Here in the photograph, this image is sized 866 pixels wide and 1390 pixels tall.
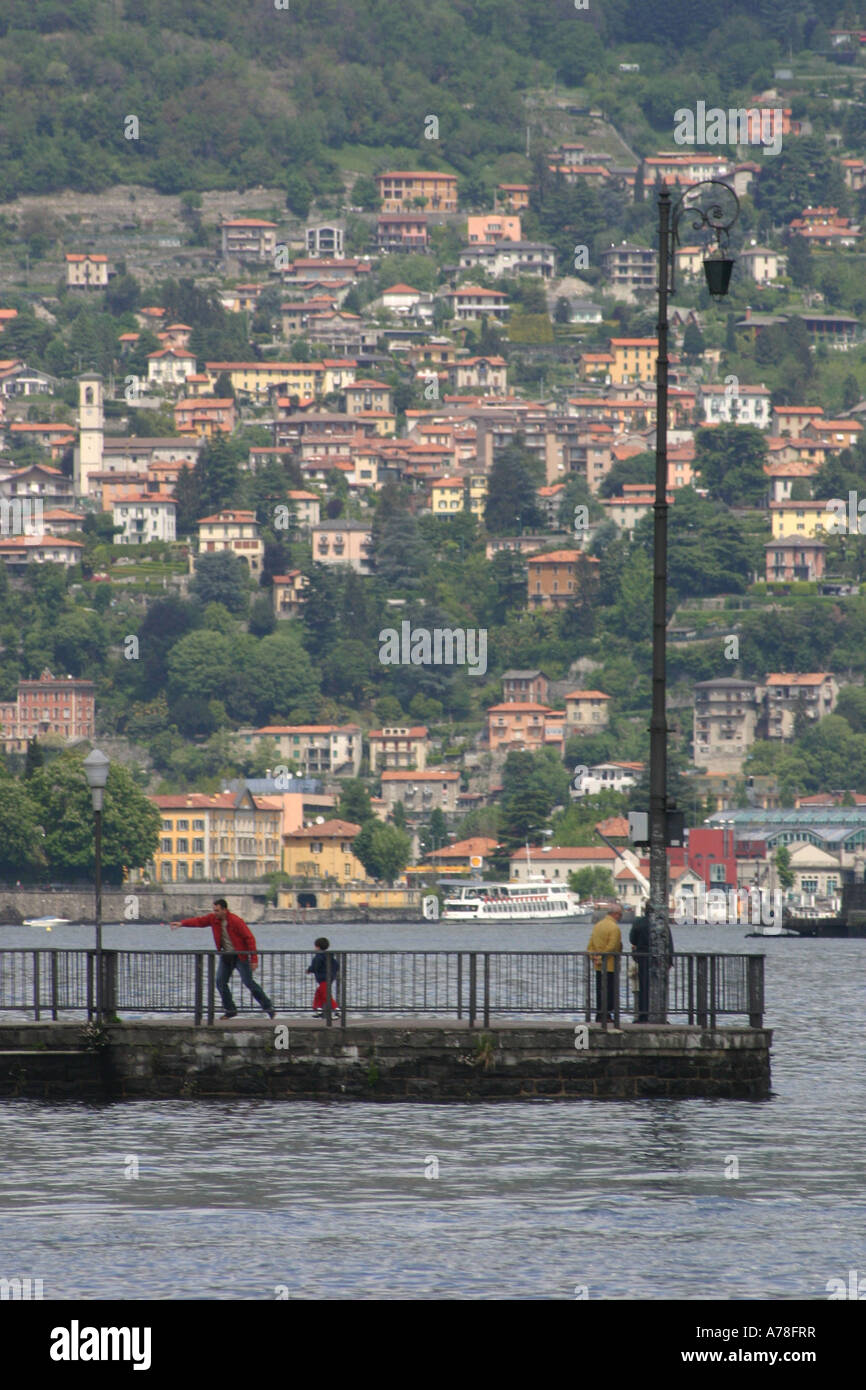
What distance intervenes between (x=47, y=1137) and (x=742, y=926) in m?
163

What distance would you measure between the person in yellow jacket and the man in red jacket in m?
3.69

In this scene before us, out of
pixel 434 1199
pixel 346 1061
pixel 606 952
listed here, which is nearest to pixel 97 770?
pixel 346 1061

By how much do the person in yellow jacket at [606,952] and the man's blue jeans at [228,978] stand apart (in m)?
3.70

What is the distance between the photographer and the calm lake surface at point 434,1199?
22.7 meters

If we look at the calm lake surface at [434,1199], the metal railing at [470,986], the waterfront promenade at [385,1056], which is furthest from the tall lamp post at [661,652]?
the calm lake surface at [434,1199]

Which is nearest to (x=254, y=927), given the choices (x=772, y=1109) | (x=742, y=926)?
(x=742, y=926)

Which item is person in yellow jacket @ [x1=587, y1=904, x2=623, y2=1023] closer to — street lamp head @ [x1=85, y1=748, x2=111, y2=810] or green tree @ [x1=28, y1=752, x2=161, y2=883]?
street lamp head @ [x1=85, y1=748, x2=111, y2=810]

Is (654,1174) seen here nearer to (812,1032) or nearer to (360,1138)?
(360,1138)

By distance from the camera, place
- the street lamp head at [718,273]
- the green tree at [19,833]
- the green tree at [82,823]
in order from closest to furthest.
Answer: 1. the street lamp head at [718,273]
2. the green tree at [19,833]
3. the green tree at [82,823]

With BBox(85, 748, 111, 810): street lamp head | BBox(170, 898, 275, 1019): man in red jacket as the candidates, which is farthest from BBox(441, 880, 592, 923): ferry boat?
BBox(170, 898, 275, 1019): man in red jacket

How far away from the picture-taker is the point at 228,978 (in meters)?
33.8

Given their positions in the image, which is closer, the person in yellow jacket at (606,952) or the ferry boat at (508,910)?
the person in yellow jacket at (606,952)

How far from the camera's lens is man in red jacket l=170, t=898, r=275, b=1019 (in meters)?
33.7

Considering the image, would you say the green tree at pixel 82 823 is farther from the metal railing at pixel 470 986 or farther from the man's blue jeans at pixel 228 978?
the man's blue jeans at pixel 228 978
